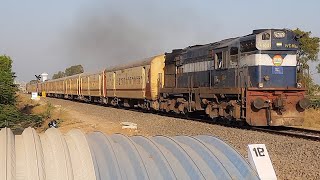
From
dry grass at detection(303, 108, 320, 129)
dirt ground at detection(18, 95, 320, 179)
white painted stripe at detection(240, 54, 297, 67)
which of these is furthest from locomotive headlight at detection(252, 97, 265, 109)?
dry grass at detection(303, 108, 320, 129)

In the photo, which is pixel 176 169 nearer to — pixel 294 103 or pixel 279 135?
pixel 279 135

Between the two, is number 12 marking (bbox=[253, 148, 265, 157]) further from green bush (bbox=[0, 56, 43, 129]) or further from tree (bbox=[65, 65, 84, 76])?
tree (bbox=[65, 65, 84, 76])

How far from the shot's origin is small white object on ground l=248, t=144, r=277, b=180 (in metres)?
3.87

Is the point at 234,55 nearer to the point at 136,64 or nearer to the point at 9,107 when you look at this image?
the point at 9,107

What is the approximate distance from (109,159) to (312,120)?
1998cm

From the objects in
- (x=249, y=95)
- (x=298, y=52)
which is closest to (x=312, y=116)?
(x=298, y=52)

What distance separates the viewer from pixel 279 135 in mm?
14141

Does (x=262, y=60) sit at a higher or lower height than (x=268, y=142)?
higher

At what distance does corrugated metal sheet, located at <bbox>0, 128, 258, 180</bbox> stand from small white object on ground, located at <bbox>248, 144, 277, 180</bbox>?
179 millimetres

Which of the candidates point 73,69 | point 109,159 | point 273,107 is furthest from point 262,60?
point 73,69

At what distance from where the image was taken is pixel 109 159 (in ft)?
11.9

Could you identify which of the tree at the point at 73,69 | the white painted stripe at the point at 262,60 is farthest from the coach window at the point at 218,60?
the tree at the point at 73,69

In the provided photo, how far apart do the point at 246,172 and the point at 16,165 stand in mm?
1905

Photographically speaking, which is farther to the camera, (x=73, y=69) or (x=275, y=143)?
(x=73, y=69)
